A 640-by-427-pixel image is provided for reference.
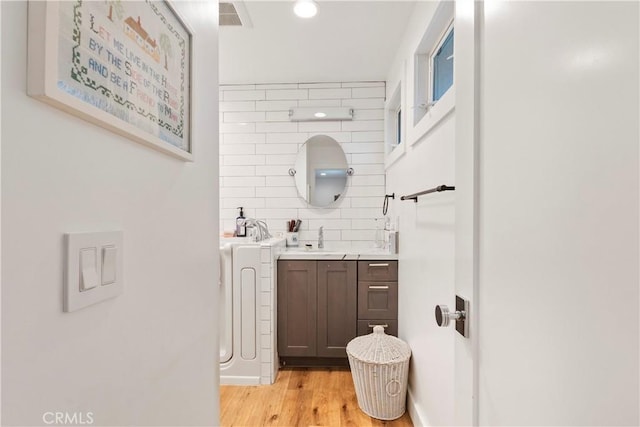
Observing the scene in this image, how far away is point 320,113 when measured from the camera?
291 cm

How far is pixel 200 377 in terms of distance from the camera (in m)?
0.92

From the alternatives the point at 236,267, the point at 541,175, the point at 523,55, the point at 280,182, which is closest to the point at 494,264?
the point at 541,175

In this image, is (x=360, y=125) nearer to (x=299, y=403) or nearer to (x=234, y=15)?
(x=234, y=15)

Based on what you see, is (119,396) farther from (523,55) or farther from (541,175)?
(523,55)

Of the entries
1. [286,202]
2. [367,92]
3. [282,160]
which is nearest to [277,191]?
[286,202]

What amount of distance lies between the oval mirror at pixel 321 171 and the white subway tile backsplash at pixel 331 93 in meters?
0.38

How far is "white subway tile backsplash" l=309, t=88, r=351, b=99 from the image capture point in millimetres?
2926

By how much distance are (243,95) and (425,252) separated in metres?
2.30

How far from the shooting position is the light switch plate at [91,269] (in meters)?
0.45

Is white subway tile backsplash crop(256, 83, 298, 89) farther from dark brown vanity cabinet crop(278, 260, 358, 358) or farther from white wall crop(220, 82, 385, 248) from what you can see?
dark brown vanity cabinet crop(278, 260, 358, 358)

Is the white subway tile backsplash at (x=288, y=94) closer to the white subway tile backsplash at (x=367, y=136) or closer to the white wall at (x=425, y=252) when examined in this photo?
the white subway tile backsplash at (x=367, y=136)

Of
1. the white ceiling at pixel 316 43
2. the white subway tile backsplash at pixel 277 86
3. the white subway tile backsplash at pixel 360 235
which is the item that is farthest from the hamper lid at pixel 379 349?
the white subway tile backsplash at pixel 277 86

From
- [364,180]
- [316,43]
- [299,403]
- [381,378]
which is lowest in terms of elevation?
[299,403]

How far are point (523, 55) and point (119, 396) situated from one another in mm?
945
